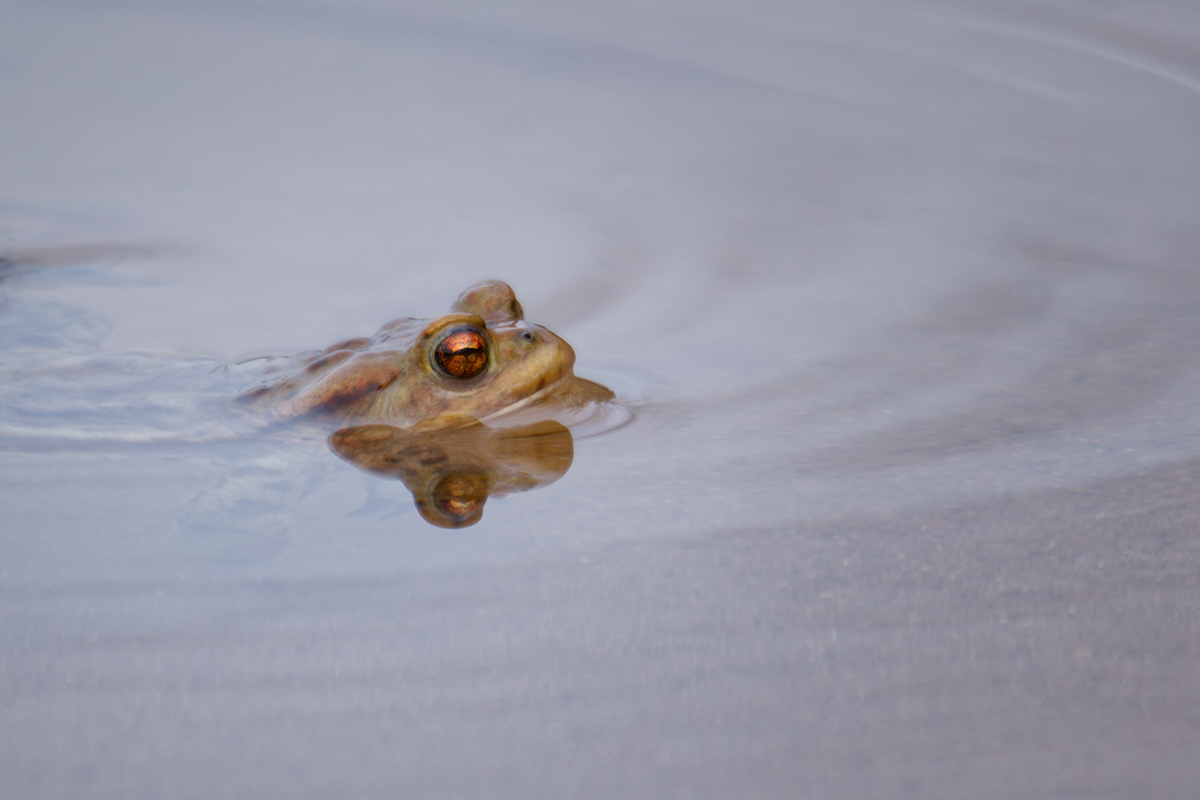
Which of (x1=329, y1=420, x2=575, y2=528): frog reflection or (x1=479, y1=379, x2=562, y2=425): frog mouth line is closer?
(x1=329, y1=420, x2=575, y2=528): frog reflection

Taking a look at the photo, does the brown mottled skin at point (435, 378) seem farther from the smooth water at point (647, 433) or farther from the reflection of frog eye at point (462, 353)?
the smooth water at point (647, 433)

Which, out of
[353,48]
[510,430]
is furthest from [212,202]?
[510,430]

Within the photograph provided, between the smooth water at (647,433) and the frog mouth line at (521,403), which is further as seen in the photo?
the frog mouth line at (521,403)

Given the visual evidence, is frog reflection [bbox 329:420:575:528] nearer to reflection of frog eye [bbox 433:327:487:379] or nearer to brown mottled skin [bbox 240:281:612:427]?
brown mottled skin [bbox 240:281:612:427]

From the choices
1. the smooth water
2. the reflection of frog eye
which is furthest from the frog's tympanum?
the smooth water

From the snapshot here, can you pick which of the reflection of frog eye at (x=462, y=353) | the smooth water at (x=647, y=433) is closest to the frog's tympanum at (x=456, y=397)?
the reflection of frog eye at (x=462, y=353)

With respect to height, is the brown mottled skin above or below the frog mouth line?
above

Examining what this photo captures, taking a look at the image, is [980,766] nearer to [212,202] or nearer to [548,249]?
[548,249]
